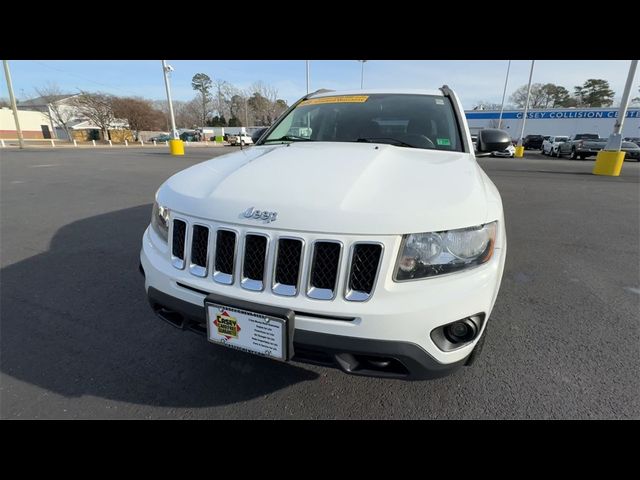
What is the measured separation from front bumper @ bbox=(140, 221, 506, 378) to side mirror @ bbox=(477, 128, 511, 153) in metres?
1.81

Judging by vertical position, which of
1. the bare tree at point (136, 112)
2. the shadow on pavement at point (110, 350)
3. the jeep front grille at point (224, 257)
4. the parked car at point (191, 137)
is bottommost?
the shadow on pavement at point (110, 350)

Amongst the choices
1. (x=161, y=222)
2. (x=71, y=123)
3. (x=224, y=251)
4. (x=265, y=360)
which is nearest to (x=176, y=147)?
(x=161, y=222)

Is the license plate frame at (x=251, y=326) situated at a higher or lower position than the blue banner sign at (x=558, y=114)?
lower

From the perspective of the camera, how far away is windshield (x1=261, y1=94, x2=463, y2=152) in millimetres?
2553

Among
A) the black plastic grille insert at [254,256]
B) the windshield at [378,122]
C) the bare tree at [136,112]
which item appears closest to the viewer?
the black plastic grille insert at [254,256]

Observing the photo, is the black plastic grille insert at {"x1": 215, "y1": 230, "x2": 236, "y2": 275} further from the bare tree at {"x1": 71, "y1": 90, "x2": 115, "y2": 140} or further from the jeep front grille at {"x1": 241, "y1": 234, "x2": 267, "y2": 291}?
the bare tree at {"x1": 71, "y1": 90, "x2": 115, "y2": 140}

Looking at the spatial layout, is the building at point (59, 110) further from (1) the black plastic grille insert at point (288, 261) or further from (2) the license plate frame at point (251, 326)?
(1) the black plastic grille insert at point (288, 261)

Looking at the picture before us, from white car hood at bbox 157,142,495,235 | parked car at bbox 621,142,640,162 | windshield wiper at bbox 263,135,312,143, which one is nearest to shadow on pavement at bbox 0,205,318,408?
white car hood at bbox 157,142,495,235

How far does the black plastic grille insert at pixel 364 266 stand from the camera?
1369 mm

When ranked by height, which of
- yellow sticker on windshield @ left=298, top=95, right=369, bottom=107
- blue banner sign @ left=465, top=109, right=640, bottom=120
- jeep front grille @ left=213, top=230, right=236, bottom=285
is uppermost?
blue banner sign @ left=465, top=109, right=640, bottom=120

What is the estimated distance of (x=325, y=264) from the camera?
140cm

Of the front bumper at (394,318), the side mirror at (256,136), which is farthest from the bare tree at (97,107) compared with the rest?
the front bumper at (394,318)

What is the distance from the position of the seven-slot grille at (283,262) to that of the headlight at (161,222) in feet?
0.99
